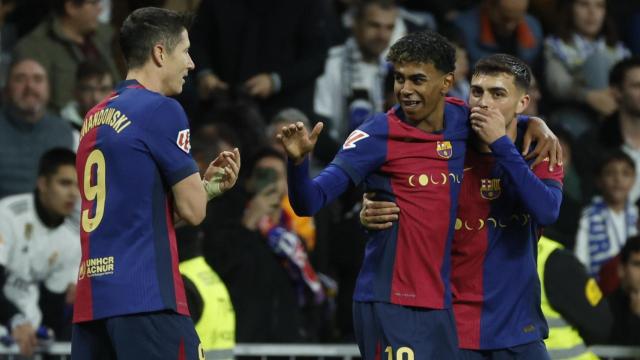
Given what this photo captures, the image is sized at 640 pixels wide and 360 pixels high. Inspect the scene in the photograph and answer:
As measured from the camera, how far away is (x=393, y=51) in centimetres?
643

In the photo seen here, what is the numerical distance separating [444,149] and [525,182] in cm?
42

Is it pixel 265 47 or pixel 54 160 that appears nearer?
pixel 54 160

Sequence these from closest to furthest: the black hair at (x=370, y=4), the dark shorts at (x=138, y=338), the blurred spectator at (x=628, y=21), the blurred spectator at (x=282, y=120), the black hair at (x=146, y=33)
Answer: the dark shorts at (x=138, y=338) < the black hair at (x=146, y=33) < the blurred spectator at (x=282, y=120) < the black hair at (x=370, y=4) < the blurred spectator at (x=628, y=21)

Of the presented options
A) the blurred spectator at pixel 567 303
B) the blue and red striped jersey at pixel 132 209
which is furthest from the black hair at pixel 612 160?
the blue and red striped jersey at pixel 132 209

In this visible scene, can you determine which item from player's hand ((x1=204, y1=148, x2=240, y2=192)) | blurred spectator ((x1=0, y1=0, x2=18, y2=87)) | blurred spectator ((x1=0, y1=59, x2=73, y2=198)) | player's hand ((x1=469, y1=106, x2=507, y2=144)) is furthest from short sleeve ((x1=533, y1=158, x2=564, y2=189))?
blurred spectator ((x1=0, y1=0, x2=18, y2=87))

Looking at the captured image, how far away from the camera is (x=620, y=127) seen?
1150 cm

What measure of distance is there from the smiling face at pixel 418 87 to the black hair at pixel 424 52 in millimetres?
23

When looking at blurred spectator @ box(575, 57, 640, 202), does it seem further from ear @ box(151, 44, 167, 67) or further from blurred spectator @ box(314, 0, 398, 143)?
ear @ box(151, 44, 167, 67)

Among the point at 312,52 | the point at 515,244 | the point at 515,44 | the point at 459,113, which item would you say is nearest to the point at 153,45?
the point at 459,113

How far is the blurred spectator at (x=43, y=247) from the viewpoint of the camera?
8961mm

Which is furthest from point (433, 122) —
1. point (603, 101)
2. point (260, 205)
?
point (603, 101)

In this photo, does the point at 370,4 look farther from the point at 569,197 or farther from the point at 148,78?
the point at 148,78

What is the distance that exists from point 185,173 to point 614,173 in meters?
5.69

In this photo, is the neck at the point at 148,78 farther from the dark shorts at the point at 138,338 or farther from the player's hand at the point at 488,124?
the player's hand at the point at 488,124
